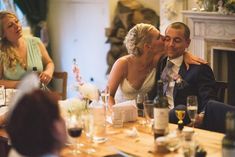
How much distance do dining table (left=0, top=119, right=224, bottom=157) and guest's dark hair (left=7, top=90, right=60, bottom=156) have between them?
87cm

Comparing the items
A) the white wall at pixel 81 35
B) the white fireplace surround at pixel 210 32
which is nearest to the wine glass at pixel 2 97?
the white fireplace surround at pixel 210 32

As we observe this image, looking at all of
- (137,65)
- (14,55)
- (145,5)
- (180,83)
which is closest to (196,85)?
(180,83)

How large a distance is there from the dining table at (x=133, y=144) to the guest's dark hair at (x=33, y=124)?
874mm

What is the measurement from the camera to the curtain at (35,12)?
5852 millimetres

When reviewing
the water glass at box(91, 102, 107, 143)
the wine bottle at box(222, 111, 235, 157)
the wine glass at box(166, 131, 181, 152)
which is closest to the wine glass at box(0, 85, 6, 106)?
the water glass at box(91, 102, 107, 143)

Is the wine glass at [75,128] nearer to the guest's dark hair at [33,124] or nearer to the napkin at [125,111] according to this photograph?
the napkin at [125,111]

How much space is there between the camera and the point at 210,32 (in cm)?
470

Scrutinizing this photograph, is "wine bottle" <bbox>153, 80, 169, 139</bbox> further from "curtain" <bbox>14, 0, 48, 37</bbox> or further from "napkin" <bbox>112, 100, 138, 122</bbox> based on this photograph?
"curtain" <bbox>14, 0, 48, 37</bbox>

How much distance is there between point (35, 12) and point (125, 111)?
3.52 metres

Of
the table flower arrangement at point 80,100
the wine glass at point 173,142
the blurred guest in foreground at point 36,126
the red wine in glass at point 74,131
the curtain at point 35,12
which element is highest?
the curtain at point 35,12

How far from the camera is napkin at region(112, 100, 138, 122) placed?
2695 mm

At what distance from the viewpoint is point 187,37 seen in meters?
3.21

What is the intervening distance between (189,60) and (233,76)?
1747 mm

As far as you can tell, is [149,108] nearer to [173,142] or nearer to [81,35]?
[173,142]
